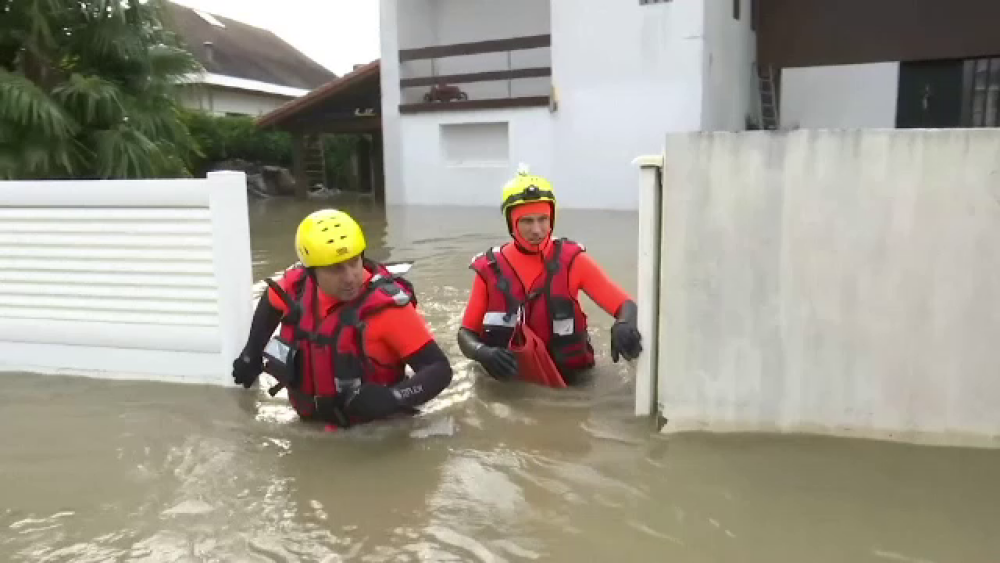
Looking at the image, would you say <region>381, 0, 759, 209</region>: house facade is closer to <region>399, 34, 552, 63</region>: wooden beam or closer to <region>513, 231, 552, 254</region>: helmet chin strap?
<region>399, 34, 552, 63</region>: wooden beam

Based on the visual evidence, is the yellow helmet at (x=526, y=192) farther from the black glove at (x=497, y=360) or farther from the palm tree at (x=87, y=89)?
the palm tree at (x=87, y=89)

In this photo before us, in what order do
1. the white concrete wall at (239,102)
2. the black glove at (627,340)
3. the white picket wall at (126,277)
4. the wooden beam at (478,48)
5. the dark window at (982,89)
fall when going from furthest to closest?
the white concrete wall at (239,102) < the wooden beam at (478,48) < the dark window at (982,89) < the white picket wall at (126,277) < the black glove at (627,340)

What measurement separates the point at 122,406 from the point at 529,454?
2274 millimetres

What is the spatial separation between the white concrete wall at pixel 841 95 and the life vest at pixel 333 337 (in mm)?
14109

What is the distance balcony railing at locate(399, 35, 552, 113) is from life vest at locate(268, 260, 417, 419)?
12226 millimetres

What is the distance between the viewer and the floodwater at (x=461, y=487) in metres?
2.82

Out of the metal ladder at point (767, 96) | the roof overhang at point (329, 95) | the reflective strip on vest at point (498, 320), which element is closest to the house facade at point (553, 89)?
the metal ladder at point (767, 96)

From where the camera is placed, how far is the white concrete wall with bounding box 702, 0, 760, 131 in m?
14.0

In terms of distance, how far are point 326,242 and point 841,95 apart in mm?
14957

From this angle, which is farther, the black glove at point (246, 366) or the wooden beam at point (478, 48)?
the wooden beam at point (478, 48)

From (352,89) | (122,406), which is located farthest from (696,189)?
(352,89)

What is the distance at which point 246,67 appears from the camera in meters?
29.3

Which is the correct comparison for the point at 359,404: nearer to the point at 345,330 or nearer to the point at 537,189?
the point at 345,330

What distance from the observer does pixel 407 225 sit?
13867mm
